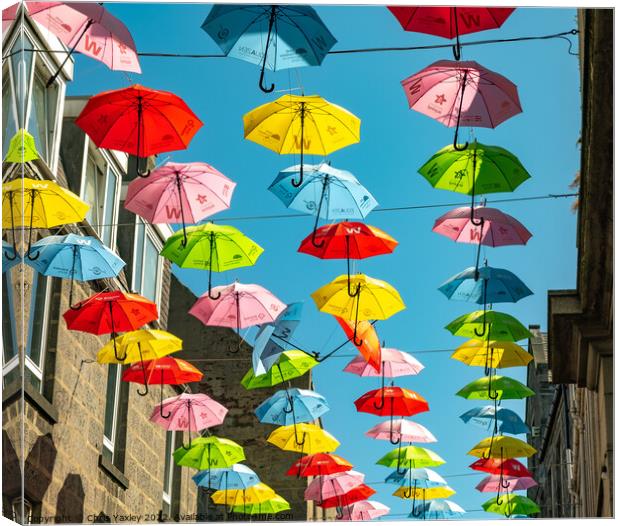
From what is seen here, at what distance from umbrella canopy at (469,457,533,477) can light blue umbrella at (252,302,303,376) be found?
198 inches

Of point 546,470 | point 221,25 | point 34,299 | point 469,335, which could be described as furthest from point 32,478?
point 546,470

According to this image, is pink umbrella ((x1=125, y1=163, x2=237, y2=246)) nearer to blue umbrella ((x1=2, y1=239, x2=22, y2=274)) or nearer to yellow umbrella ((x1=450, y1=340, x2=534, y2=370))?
blue umbrella ((x1=2, y1=239, x2=22, y2=274))

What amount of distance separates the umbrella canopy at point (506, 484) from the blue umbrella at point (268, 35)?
11.0 metres

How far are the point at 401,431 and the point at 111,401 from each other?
15.6ft

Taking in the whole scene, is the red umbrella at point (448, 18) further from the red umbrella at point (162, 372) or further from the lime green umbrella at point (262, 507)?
the lime green umbrella at point (262, 507)

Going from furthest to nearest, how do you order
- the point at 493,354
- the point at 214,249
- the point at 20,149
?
1. the point at 493,354
2. the point at 214,249
3. the point at 20,149

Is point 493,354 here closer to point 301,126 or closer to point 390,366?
point 390,366

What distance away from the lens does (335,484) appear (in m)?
21.6

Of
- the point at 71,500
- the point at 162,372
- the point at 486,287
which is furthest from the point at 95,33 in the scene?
the point at 71,500

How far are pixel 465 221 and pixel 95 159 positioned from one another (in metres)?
6.77

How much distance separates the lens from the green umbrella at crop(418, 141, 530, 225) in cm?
1257

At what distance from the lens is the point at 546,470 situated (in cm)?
3481

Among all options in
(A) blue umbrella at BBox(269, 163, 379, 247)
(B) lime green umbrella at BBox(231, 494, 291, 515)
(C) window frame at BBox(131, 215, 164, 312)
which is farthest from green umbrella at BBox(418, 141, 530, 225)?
(B) lime green umbrella at BBox(231, 494, 291, 515)

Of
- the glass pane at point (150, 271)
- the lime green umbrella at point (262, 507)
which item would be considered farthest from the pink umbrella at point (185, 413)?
the lime green umbrella at point (262, 507)
